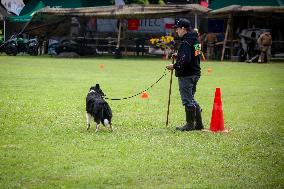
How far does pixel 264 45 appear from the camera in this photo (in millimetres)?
34062

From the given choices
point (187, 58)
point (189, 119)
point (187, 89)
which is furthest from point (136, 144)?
point (187, 58)

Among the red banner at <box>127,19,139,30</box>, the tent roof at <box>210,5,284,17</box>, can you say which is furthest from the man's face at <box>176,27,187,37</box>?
the red banner at <box>127,19,139,30</box>

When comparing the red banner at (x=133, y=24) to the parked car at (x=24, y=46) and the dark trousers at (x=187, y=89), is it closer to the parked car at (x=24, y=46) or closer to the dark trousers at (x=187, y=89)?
the parked car at (x=24, y=46)

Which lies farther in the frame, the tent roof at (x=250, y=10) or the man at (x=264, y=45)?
the tent roof at (x=250, y=10)

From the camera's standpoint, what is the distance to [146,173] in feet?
25.3

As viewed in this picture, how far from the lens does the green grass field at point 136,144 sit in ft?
24.4

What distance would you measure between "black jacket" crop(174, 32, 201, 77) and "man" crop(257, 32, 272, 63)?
22809 millimetres

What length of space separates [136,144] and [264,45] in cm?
2547

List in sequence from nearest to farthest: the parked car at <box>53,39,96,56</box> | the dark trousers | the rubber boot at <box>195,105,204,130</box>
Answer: the dark trousers → the rubber boot at <box>195,105,204,130</box> → the parked car at <box>53,39,96,56</box>

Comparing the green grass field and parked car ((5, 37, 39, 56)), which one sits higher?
parked car ((5, 37, 39, 56))

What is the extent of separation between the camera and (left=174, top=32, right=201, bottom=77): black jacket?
1108cm

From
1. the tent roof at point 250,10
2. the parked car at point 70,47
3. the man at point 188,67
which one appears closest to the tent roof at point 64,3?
the parked car at point 70,47

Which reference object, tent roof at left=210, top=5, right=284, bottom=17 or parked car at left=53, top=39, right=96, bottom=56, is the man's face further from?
parked car at left=53, top=39, right=96, bottom=56

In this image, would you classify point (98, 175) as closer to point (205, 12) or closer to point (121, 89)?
point (121, 89)
